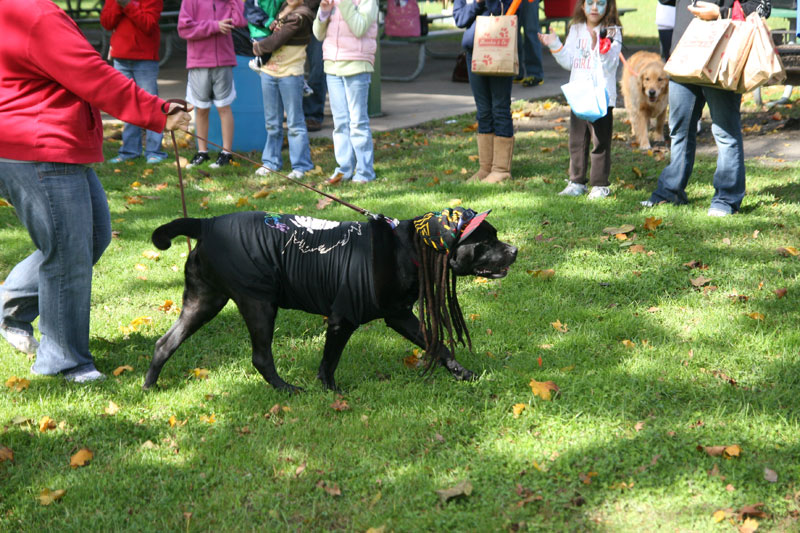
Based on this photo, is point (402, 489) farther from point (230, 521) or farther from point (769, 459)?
point (769, 459)

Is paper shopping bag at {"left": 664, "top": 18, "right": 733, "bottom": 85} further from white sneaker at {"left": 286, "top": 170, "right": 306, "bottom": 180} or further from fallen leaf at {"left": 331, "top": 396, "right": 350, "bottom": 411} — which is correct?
white sneaker at {"left": 286, "top": 170, "right": 306, "bottom": 180}

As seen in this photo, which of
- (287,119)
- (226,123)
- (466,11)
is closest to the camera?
(466,11)

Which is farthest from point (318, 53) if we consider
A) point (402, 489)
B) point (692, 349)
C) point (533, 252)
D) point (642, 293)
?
point (402, 489)

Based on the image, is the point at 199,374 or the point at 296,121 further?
the point at 296,121

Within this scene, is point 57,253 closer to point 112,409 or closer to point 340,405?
point 112,409

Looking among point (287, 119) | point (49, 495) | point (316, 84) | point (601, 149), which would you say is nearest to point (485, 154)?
point (601, 149)

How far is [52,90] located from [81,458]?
1.71 meters

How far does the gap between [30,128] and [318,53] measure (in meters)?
7.03

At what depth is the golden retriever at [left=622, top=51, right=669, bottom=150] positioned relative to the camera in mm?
8719

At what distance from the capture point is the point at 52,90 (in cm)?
381

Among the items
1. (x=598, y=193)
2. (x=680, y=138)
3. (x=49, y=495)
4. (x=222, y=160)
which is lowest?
(x=49, y=495)

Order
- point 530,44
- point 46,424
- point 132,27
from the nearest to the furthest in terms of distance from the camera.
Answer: point 46,424 < point 132,27 < point 530,44

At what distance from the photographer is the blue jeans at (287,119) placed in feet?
26.9

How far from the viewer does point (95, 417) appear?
3.90 metres
